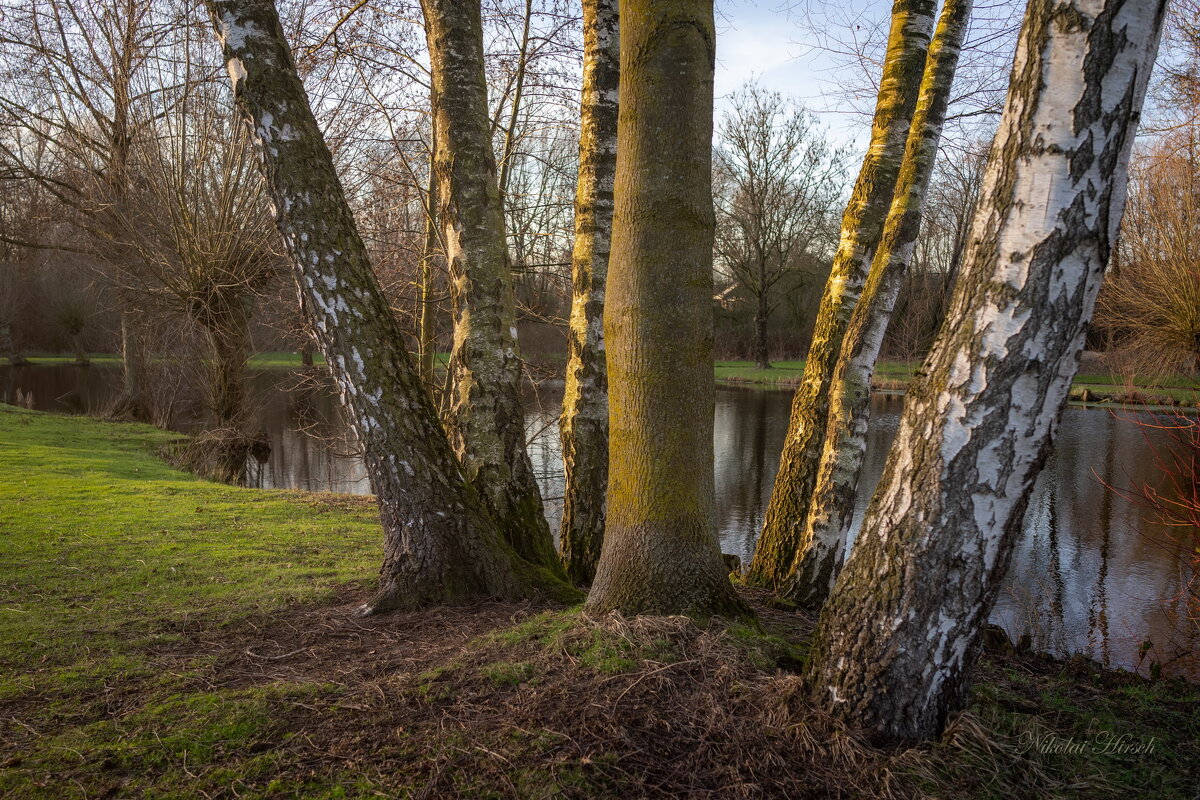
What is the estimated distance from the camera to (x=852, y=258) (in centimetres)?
568

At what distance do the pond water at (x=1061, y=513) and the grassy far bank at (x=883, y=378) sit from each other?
3.41 feet

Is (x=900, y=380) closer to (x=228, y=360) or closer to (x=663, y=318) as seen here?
(x=228, y=360)

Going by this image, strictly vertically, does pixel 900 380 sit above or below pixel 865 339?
below

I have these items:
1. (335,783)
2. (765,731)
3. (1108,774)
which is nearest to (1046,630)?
(1108,774)

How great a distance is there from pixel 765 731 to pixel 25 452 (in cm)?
1219

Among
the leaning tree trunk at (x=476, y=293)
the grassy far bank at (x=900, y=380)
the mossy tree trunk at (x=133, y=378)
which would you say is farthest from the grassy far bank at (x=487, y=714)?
the grassy far bank at (x=900, y=380)

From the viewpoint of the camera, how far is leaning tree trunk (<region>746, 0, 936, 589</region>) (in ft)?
18.3

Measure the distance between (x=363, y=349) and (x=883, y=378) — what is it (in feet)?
85.8

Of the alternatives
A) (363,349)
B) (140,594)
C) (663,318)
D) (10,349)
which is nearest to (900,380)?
(663,318)

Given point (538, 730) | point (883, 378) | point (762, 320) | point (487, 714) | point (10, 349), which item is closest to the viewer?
point (538, 730)

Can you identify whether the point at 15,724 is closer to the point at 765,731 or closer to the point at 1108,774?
the point at 765,731

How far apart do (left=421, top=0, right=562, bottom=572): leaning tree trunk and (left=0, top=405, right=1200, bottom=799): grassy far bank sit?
0.92 metres

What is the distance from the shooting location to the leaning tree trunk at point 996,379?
220cm

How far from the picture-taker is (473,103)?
4.93 metres
